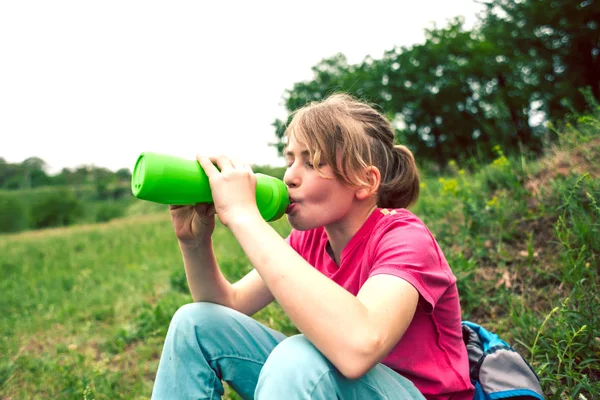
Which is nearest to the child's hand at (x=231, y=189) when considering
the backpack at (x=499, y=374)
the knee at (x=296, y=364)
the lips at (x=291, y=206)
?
the lips at (x=291, y=206)

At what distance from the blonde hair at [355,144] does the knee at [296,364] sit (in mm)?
550

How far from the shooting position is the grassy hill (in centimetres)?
200

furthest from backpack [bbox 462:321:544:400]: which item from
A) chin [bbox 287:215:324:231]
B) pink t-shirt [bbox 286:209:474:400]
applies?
chin [bbox 287:215:324:231]

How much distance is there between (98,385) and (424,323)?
194 centimetres

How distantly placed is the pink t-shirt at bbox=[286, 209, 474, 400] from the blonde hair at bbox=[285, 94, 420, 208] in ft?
0.68

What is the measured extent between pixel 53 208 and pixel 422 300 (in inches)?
1816

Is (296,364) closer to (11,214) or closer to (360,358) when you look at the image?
(360,358)

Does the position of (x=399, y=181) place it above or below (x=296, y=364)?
above

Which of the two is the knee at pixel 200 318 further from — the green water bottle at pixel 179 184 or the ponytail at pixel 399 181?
the ponytail at pixel 399 181

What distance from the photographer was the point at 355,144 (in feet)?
5.00

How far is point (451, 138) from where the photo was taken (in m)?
15.4

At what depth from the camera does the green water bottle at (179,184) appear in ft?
3.88

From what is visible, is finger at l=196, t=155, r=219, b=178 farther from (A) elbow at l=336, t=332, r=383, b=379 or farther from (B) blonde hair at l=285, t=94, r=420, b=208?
(A) elbow at l=336, t=332, r=383, b=379

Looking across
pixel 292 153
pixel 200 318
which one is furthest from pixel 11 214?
pixel 292 153
